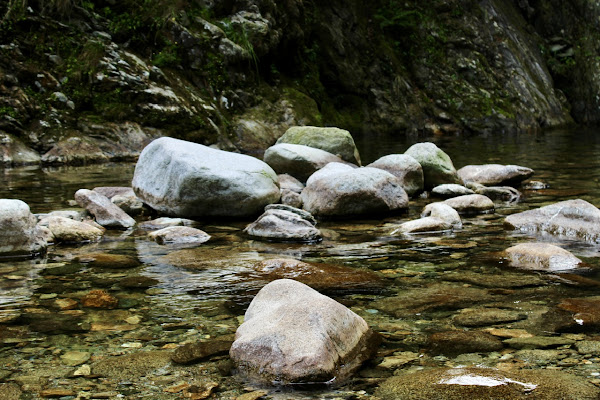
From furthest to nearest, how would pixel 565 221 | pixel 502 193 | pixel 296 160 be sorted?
1. pixel 296 160
2. pixel 502 193
3. pixel 565 221

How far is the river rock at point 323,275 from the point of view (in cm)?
340

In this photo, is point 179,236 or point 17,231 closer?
point 17,231

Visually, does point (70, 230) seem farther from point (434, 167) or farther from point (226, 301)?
point (434, 167)

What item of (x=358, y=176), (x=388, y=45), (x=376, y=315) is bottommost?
(x=376, y=315)

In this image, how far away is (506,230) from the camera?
5.00 metres

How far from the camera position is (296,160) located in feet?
24.6

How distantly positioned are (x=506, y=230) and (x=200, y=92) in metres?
9.37

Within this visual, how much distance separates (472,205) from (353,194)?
4.35 ft

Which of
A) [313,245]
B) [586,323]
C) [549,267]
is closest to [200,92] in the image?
[313,245]

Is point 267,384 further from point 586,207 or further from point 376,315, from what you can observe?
point 586,207

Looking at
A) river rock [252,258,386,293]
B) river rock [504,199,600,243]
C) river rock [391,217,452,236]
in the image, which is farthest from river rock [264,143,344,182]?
river rock [252,258,386,293]

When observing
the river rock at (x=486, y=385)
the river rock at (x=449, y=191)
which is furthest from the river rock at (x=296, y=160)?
the river rock at (x=486, y=385)

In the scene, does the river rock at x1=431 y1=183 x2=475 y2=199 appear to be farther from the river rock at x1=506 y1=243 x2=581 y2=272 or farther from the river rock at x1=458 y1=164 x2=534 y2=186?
the river rock at x1=506 y1=243 x2=581 y2=272

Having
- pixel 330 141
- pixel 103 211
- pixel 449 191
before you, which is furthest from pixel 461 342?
pixel 330 141
